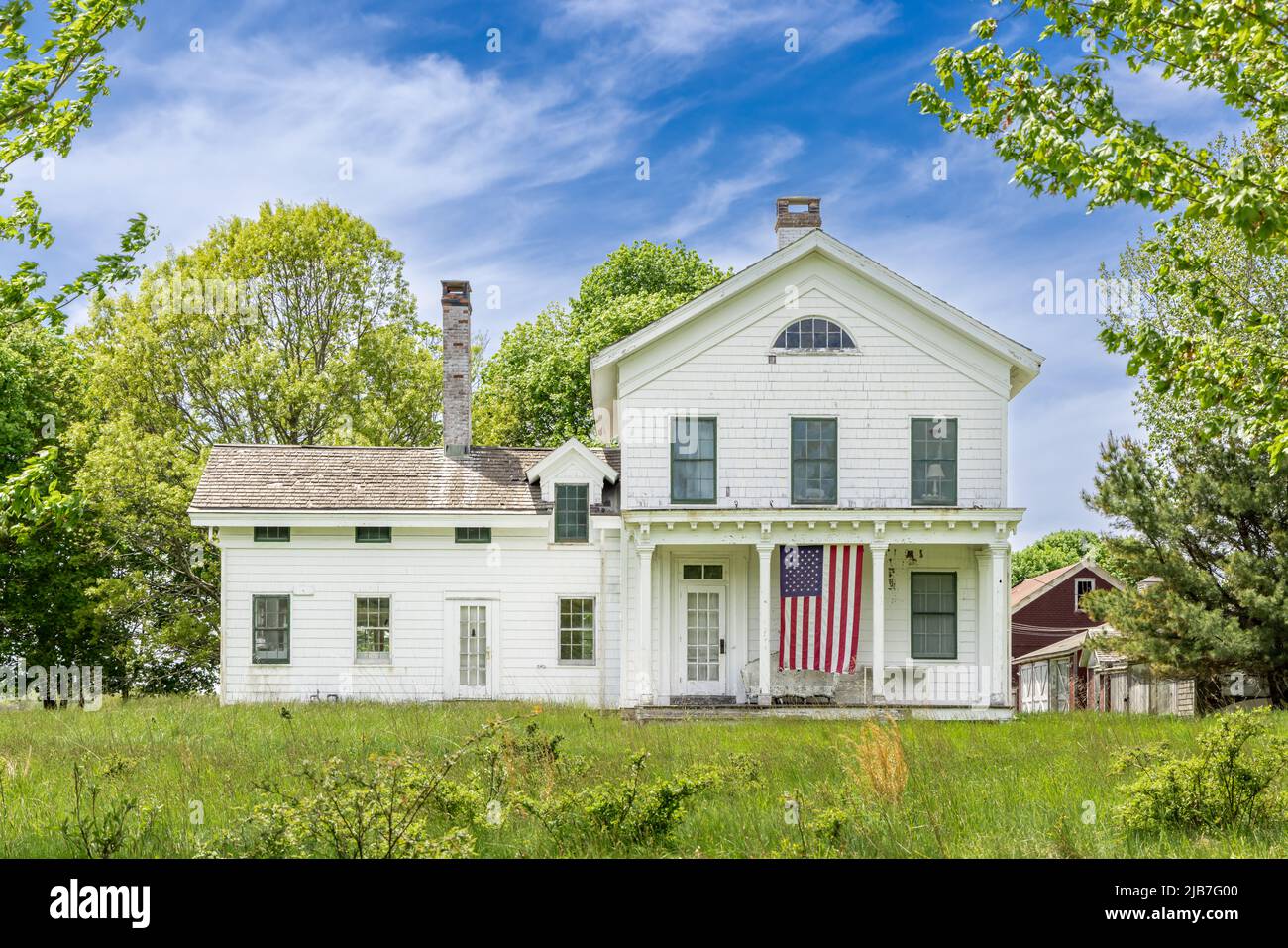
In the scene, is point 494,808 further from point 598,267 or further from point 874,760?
point 598,267

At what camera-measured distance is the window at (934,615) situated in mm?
24297

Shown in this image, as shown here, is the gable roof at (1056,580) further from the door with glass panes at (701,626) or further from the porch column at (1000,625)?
the door with glass panes at (701,626)

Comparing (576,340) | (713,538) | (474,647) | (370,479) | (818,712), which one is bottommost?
(818,712)

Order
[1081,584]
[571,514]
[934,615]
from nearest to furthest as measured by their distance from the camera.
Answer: [934,615] → [571,514] → [1081,584]

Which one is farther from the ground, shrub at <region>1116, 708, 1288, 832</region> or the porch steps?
shrub at <region>1116, 708, 1288, 832</region>

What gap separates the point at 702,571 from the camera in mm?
24938

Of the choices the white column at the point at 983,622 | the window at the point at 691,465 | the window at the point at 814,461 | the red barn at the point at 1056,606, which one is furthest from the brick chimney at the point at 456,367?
the red barn at the point at 1056,606

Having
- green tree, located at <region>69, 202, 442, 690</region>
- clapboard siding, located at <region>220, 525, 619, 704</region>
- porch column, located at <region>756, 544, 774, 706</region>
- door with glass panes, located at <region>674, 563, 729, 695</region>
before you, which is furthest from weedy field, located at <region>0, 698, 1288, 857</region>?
green tree, located at <region>69, 202, 442, 690</region>

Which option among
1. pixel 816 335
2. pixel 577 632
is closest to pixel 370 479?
pixel 577 632

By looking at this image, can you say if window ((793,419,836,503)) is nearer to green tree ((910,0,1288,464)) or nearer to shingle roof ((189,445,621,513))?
shingle roof ((189,445,621,513))

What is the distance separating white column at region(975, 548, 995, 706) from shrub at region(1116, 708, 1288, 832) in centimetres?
1381

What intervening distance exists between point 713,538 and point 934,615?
4.73 metres

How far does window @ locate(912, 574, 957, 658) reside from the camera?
24297 millimetres

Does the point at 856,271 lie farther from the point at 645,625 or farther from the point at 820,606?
the point at 645,625
